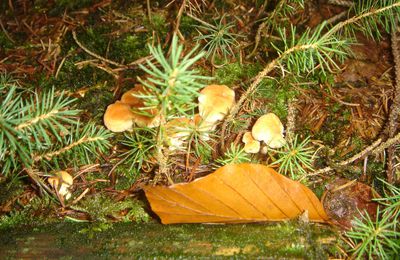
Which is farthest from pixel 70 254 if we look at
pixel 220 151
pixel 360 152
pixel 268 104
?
pixel 360 152

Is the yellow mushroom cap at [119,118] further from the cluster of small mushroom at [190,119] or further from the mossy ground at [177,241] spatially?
the mossy ground at [177,241]

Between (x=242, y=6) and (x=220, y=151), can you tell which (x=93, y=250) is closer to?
(x=220, y=151)

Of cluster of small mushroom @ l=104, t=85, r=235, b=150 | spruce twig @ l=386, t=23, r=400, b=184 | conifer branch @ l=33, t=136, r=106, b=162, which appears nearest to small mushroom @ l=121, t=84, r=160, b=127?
cluster of small mushroom @ l=104, t=85, r=235, b=150

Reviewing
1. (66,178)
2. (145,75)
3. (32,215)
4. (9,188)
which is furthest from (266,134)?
(9,188)

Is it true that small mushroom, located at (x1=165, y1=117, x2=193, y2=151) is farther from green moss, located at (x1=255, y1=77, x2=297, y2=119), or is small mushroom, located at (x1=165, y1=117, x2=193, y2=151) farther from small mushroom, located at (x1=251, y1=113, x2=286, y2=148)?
green moss, located at (x1=255, y1=77, x2=297, y2=119)

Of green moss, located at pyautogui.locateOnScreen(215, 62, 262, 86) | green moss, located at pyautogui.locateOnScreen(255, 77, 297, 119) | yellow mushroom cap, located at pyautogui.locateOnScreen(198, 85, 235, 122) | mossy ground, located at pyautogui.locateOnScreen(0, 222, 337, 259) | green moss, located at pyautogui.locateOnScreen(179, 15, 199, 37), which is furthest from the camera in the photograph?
green moss, located at pyautogui.locateOnScreen(179, 15, 199, 37)

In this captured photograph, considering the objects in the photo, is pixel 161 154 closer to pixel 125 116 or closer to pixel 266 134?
pixel 125 116

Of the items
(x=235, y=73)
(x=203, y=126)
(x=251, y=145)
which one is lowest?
(x=251, y=145)
